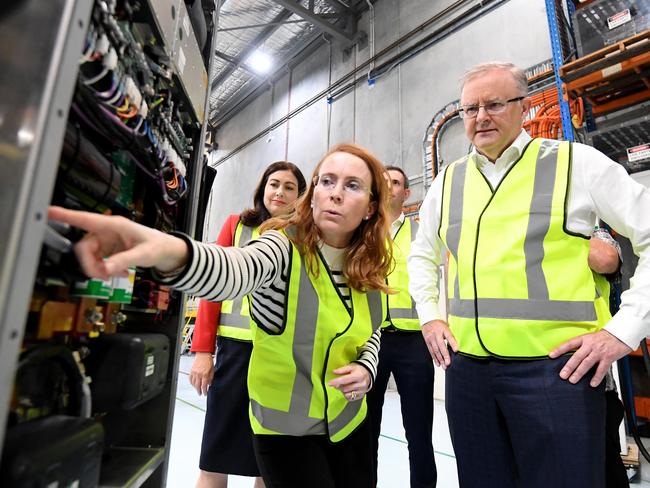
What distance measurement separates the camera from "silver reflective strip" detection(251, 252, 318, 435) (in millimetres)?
871

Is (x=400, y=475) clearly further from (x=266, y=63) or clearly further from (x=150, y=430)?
(x=266, y=63)

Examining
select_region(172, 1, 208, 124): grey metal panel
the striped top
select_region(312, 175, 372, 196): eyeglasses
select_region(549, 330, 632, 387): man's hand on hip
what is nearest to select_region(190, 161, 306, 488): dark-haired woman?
select_region(312, 175, 372, 196): eyeglasses

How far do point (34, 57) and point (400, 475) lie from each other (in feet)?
7.16

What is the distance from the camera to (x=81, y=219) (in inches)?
18.4

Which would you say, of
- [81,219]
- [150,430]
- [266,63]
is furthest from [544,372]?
[266,63]

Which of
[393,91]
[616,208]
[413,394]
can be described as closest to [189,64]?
[616,208]

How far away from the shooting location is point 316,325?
899 mm

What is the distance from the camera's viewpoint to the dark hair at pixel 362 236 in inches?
38.0

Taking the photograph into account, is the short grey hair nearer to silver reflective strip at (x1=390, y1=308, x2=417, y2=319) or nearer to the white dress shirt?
the white dress shirt

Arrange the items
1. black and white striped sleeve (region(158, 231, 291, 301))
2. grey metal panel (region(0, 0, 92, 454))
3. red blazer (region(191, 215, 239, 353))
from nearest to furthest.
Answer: grey metal panel (region(0, 0, 92, 454))
black and white striped sleeve (region(158, 231, 291, 301))
red blazer (region(191, 215, 239, 353))

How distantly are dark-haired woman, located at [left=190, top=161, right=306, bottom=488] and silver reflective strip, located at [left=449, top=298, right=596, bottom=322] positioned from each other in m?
0.63

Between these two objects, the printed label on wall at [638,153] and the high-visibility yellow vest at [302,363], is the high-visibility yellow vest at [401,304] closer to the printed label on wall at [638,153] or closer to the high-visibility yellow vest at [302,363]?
the high-visibility yellow vest at [302,363]

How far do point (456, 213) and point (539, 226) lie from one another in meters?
0.23

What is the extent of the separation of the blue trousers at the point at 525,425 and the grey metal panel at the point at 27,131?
924 mm
